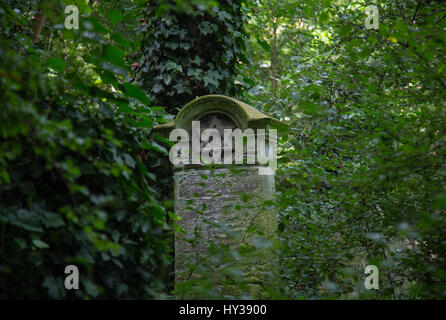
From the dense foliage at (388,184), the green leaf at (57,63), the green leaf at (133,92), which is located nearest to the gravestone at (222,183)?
the dense foliage at (388,184)

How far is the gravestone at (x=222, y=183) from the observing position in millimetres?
3523

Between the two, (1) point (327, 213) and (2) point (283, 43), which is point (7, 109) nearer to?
(1) point (327, 213)

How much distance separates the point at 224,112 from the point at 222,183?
72 centimetres

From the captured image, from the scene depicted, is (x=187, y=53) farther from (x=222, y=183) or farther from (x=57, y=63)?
(x=57, y=63)

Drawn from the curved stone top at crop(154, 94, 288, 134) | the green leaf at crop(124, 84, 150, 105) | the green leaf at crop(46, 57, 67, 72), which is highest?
the curved stone top at crop(154, 94, 288, 134)

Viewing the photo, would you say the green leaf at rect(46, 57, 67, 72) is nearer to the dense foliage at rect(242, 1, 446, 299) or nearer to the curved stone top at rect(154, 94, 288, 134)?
the dense foliage at rect(242, 1, 446, 299)

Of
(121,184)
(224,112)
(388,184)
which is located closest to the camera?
(121,184)

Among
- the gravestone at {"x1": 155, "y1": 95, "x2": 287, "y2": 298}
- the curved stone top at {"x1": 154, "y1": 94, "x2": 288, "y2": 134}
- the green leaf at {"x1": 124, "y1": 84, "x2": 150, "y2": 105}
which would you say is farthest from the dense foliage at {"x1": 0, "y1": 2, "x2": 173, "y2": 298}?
the curved stone top at {"x1": 154, "y1": 94, "x2": 288, "y2": 134}

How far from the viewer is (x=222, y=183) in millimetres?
3504

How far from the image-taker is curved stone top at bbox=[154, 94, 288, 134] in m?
3.67

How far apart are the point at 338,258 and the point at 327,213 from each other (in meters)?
1.23

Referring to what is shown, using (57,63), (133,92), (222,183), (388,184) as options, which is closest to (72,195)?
(133,92)
